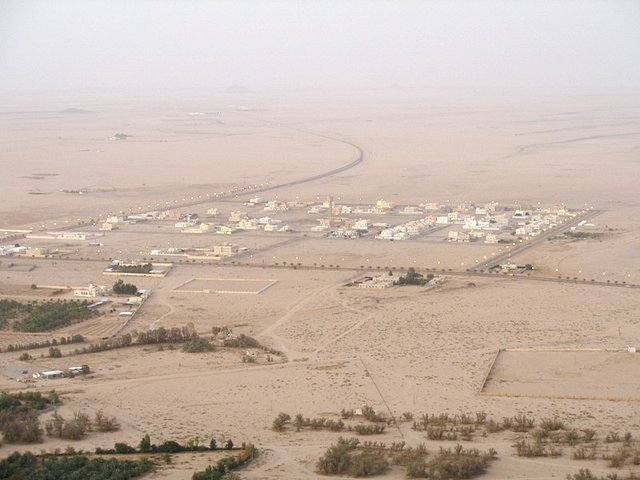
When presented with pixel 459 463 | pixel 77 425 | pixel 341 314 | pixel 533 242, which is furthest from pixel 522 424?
pixel 533 242

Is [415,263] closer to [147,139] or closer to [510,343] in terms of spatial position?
[510,343]

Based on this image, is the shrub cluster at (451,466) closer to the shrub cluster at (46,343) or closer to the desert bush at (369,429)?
the desert bush at (369,429)

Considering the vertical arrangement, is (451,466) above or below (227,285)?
above

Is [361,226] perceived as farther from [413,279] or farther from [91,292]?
[91,292]

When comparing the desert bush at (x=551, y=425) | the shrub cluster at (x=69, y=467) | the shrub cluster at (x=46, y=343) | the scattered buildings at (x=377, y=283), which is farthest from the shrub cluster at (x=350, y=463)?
the scattered buildings at (x=377, y=283)

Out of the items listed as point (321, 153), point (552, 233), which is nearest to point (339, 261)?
point (552, 233)

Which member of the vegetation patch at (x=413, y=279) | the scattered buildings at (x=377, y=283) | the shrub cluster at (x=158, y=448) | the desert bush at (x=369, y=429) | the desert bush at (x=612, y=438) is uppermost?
the desert bush at (x=612, y=438)
